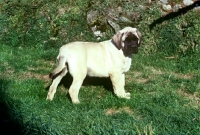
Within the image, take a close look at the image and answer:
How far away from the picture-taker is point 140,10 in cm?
998

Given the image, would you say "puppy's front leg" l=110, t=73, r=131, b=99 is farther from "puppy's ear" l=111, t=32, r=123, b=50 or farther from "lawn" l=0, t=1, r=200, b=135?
"puppy's ear" l=111, t=32, r=123, b=50

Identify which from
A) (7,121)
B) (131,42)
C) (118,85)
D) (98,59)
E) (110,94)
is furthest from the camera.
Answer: (110,94)

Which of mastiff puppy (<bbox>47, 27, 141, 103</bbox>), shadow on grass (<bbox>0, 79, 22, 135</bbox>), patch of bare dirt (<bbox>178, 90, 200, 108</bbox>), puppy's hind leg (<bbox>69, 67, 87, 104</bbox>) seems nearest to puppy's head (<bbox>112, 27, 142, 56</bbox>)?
mastiff puppy (<bbox>47, 27, 141, 103</bbox>)

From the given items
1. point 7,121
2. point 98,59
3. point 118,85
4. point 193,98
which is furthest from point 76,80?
point 193,98

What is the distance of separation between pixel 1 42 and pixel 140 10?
3.83 meters

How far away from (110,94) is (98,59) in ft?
2.18

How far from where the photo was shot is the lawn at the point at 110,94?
4.47 metres

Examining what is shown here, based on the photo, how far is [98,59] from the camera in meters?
6.04

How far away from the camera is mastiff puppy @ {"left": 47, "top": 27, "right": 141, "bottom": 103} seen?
18.8 feet

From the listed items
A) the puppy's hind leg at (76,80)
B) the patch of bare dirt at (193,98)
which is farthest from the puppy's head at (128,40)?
the patch of bare dirt at (193,98)

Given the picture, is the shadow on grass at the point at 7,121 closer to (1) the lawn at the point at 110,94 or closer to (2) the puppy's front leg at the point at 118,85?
(1) the lawn at the point at 110,94

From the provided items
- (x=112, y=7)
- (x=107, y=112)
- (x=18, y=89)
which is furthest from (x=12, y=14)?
(x=107, y=112)

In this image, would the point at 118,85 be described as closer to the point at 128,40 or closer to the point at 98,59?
the point at 98,59

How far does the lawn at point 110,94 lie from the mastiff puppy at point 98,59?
26 centimetres
